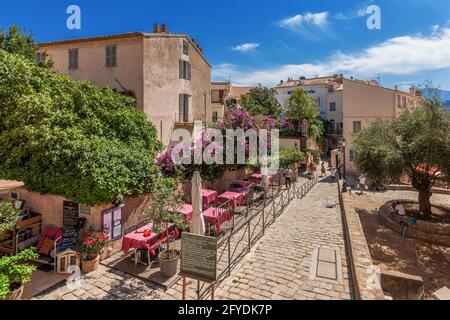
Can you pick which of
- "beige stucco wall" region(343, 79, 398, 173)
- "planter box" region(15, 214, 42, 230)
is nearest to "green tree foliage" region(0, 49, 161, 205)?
"planter box" region(15, 214, 42, 230)

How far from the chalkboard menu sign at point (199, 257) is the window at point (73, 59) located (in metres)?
20.3

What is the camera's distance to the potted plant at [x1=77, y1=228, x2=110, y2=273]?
8.62 meters

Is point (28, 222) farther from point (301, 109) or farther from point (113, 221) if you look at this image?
point (301, 109)

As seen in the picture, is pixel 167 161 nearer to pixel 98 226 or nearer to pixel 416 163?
pixel 98 226

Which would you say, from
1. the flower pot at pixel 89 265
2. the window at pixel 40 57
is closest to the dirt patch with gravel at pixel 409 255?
the flower pot at pixel 89 265

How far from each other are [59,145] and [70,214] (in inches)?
108

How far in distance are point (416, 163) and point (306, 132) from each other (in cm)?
2119

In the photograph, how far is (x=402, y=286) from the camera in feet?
27.7

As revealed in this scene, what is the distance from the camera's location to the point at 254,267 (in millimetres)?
8633

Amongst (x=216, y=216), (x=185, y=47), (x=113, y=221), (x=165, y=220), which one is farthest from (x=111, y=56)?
(x=165, y=220)

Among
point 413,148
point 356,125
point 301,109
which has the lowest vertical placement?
point 413,148

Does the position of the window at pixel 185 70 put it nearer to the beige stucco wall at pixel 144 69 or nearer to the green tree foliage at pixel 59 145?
the beige stucco wall at pixel 144 69

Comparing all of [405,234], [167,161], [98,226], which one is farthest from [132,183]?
[405,234]
